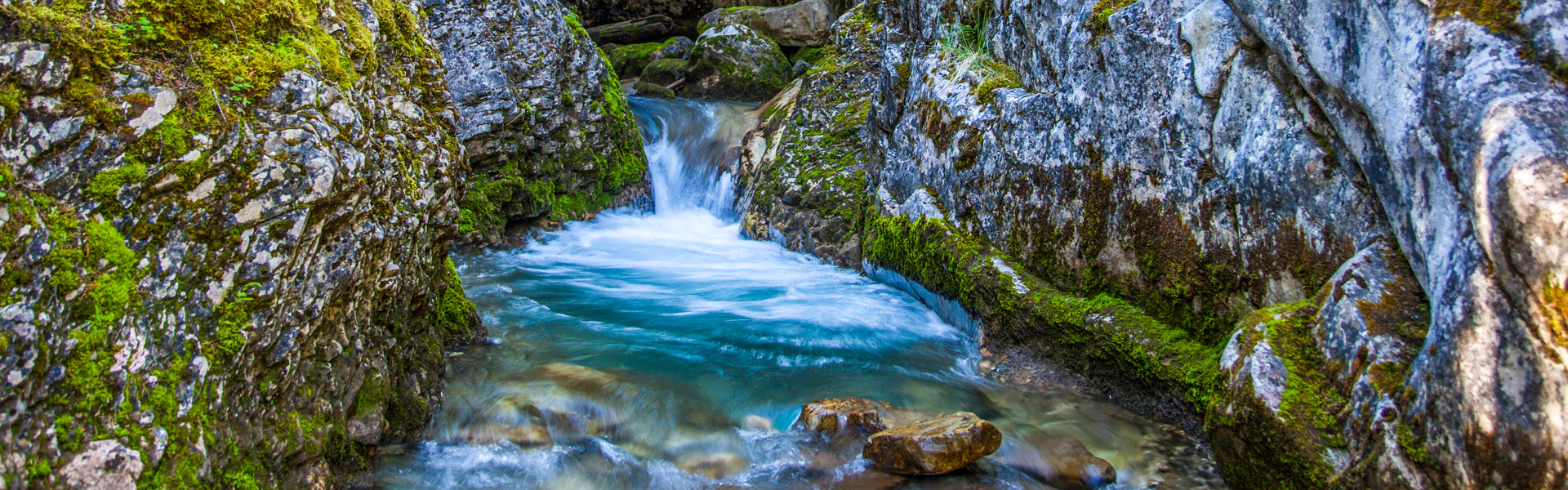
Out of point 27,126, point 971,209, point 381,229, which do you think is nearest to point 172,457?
point 27,126

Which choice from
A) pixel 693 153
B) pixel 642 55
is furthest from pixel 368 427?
pixel 642 55

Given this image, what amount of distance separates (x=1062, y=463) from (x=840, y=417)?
44.5 inches

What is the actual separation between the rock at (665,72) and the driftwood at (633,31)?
142 inches

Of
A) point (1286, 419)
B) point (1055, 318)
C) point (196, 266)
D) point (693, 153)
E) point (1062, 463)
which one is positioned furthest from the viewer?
point (693, 153)

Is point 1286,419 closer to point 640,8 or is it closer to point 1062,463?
point 1062,463

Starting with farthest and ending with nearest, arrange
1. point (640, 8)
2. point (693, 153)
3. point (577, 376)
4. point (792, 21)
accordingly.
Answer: point (640, 8), point (792, 21), point (693, 153), point (577, 376)

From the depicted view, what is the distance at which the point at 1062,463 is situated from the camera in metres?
3.91

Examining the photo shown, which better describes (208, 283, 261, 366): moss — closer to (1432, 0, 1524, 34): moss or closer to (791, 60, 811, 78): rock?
(1432, 0, 1524, 34): moss

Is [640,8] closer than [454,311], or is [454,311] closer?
[454,311]

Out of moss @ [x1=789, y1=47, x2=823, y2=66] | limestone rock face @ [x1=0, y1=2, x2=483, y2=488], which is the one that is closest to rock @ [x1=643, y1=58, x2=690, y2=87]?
moss @ [x1=789, y1=47, x2=823, y2=66]

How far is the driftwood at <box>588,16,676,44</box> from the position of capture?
734 inches

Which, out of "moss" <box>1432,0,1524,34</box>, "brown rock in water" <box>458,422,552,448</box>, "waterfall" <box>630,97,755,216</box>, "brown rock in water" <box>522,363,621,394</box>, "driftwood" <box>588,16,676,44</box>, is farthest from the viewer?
"driftwood" <box>588,16,676,44</box>

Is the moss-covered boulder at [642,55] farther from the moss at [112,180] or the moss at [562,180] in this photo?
the moss at [112,180]

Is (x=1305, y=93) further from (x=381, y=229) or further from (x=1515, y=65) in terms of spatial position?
(x=381, y=229)
